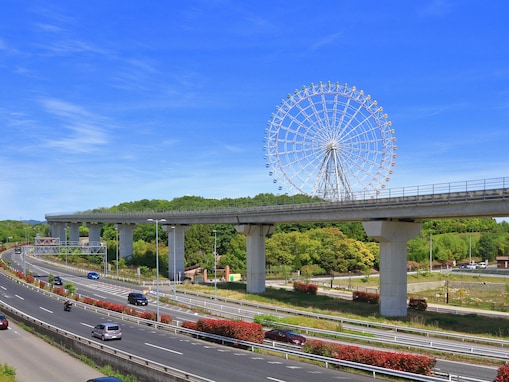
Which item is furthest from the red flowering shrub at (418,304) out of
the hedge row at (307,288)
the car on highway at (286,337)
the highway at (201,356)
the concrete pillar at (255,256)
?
the highway at (201,356)

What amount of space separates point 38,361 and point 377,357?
24.1m

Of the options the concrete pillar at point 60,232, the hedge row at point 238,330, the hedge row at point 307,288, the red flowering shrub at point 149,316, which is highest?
the concrete pillar at point 60,232

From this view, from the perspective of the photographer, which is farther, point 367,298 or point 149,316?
point 367,298

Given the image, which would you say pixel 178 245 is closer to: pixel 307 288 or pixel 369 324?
pixel 307 288

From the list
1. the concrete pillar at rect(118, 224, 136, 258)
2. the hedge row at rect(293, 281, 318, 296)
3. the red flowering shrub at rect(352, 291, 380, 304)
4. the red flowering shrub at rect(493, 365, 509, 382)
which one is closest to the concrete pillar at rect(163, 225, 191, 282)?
the hedge row at rect(293, 281, 318, 296)

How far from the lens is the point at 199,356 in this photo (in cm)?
3400

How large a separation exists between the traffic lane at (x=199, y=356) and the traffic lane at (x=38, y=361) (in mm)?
2734

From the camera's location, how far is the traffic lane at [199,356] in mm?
28422

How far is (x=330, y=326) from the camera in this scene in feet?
153

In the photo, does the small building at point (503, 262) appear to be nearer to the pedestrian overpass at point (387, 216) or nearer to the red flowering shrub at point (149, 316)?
the pedestrian overpass at point (387, 216)

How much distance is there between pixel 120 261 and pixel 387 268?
81.7 metres

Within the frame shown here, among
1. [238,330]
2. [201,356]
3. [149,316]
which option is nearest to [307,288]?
[149,316]

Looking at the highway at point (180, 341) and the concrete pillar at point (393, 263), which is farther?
the concrete pillar at point (393, 263)

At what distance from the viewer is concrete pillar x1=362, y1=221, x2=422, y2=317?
2087 inches
